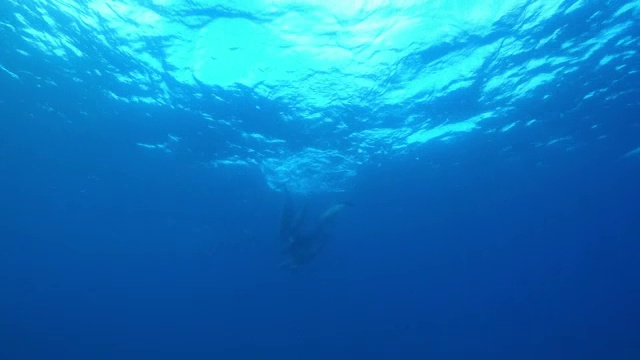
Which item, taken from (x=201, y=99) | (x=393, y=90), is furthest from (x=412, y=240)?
(x=201, y=99)

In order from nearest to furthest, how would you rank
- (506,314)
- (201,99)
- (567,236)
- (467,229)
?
1. (201,99)
2. (467,229)
3. (567,236)
4. (506,314)

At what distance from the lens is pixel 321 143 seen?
20.3m

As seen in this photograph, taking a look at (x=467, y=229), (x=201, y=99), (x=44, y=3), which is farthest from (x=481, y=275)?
(x=44, y=3)

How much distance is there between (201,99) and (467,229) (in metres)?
24.8

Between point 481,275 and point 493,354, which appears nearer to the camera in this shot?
point 481,275

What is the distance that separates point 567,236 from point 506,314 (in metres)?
47.4

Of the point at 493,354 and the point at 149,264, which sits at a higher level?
the point at 149,264

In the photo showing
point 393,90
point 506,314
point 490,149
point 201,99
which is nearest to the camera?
point 393,90

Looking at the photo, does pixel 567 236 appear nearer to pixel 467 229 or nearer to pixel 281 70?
pixel 467 229

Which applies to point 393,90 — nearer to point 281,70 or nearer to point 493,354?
point 281,70

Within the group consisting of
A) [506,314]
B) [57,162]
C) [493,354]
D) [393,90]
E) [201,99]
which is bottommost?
[493,354]

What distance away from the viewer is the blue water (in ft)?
42.1

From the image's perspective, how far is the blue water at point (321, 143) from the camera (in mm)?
12836

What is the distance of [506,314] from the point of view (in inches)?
3068
